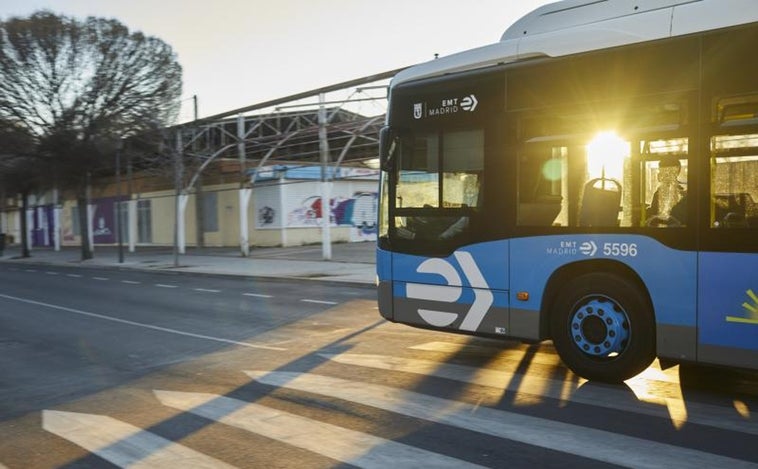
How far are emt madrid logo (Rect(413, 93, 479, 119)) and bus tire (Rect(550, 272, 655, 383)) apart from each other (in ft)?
7.25

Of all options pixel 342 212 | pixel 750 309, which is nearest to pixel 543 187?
pixel 750 309

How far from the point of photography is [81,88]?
2964 centimetres

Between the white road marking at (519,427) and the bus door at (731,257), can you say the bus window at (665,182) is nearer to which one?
the bus door at (731,257)

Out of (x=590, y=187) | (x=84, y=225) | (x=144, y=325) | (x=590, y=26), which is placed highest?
(x=590, y=26)

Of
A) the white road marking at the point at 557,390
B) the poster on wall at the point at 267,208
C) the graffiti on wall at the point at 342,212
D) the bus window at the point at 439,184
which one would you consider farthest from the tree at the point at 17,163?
the bus window at the point at 439,184

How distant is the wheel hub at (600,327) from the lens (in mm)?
6086

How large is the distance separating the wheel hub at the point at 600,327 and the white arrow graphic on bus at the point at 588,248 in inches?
17.3

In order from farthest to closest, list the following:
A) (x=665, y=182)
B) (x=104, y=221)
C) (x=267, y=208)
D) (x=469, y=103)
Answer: (x=104, y=221)
(x=267, y=208)
(x=469, y=103)
(x=665, y=182)

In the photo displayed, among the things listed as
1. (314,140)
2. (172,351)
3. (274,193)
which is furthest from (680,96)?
(274,193)

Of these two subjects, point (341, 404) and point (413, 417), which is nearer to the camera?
point (413, 417)

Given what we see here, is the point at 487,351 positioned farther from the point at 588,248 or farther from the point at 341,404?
the point at 341,404

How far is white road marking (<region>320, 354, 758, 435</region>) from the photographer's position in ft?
16.6

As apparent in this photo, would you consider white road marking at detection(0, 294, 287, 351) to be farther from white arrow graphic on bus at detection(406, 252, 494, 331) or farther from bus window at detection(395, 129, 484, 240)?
bus window at detection(395, 129, 484, 240)

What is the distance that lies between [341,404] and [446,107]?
138 inches
